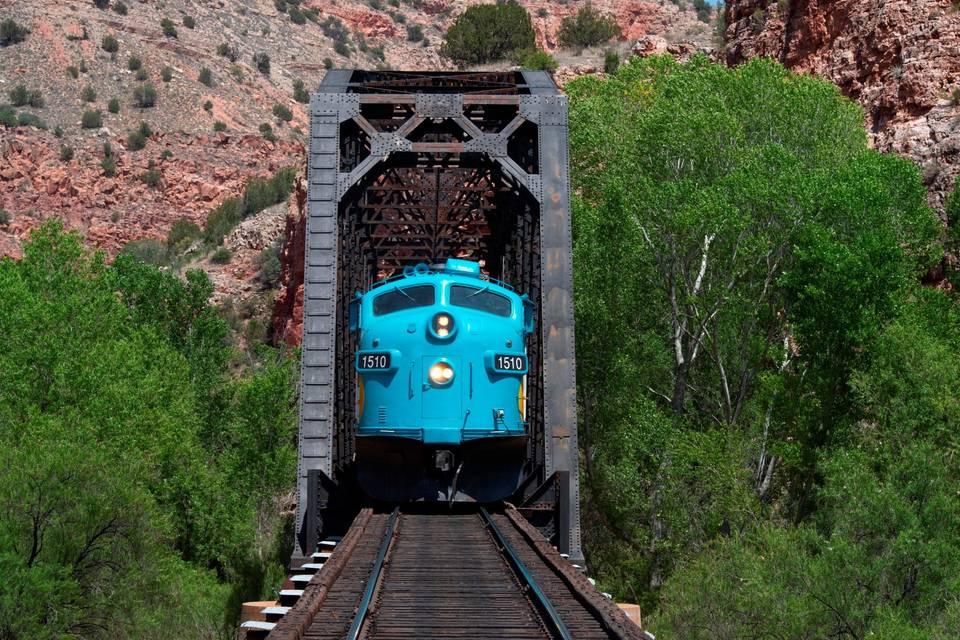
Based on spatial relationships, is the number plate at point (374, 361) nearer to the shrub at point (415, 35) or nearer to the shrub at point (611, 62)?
the shrub at point (611, 62)

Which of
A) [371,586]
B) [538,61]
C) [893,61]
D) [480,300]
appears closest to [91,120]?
[538,61]

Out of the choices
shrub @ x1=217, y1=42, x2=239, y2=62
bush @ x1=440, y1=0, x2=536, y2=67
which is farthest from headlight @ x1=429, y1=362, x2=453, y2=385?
shrub @ x1=217, y1=42, x2=239, y2=62

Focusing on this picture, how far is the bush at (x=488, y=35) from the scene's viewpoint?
9281 cm

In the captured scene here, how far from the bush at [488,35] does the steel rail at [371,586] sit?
79759 millimetres

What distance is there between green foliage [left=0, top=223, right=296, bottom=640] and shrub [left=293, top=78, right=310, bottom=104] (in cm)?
6128

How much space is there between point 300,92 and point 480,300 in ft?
315

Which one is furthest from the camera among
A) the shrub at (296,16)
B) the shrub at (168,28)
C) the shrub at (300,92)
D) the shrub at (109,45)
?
the shrub at (296,16)

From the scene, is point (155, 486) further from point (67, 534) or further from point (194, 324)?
point (194, 324)

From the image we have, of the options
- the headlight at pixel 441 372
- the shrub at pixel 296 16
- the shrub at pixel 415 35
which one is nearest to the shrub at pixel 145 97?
the shrub at pixel 296 16

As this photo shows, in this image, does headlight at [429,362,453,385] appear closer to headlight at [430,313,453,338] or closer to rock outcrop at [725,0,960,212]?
headlight at [430,313,453,338]

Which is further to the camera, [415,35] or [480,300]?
[415,35]

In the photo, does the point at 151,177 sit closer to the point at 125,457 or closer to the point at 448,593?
the point at 125,457

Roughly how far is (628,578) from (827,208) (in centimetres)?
1215

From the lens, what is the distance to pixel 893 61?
49688 millimetres
